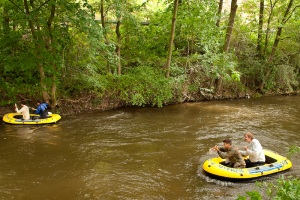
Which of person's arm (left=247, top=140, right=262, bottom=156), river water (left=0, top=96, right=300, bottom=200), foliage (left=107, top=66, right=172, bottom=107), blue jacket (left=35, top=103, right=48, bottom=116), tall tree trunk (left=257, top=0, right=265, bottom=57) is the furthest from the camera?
tall tree trunk (left=257, top=0, right=265, bottom=57)

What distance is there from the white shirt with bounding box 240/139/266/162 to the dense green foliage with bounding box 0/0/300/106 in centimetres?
618

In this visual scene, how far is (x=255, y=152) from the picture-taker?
302 inches

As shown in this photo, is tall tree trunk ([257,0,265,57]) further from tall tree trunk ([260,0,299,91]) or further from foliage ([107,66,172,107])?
foliage ([107,66,172,107])

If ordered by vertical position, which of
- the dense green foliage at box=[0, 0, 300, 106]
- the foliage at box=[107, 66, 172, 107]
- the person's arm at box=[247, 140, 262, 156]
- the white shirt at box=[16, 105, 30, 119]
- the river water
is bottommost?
the river water

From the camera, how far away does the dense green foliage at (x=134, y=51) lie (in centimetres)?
1195

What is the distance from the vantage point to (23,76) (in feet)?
44.4

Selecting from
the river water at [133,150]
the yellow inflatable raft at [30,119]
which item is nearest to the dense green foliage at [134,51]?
the yellow inflatable raft at [30,119]

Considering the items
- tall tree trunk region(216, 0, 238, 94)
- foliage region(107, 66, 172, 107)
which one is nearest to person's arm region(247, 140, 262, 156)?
foliage region(107, 66, 172, 107)

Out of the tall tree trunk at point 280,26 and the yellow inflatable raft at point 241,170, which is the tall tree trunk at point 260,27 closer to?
the tall tree trunk at point 280,26

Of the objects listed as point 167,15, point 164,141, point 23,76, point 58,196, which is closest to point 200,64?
point 167,15

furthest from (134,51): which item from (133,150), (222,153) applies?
(222,153)

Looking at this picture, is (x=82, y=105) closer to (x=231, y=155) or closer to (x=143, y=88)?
(x=143, y=88)

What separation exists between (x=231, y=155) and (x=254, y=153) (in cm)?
63

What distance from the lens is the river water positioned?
22.9ft
